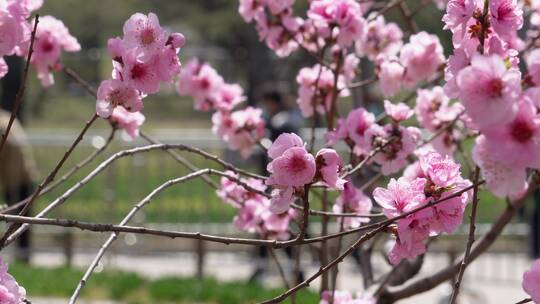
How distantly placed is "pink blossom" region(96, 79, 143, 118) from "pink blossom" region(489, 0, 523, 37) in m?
0.67

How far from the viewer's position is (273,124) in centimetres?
858

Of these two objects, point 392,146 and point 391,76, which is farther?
point 391,76

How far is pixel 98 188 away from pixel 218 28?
10444mm

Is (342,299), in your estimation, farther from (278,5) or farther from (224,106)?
(224,106)

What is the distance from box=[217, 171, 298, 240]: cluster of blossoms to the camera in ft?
10.0

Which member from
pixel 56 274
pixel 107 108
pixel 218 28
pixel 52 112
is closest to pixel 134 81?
pixel 107 108

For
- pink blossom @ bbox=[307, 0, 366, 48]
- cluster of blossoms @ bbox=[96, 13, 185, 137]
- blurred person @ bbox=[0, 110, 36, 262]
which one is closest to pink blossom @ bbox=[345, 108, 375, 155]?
pink blossom @ bbox=[307, 0, 366, 48]

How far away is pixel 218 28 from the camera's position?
67.4ft

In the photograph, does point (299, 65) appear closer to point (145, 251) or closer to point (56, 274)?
point (145, 251)

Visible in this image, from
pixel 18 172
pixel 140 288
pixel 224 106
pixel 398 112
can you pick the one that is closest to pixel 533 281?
pixel 398 112

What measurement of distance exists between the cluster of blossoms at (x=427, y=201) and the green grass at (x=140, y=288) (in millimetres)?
4586

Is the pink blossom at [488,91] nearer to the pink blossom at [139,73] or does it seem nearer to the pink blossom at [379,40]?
the pink blossom at [139,73]

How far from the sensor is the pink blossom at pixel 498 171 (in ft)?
4.50

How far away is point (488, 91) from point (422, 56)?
1727mm
